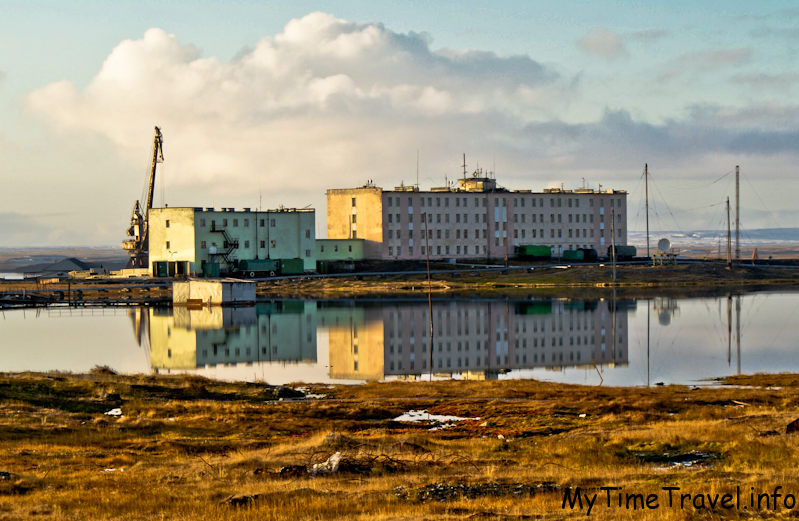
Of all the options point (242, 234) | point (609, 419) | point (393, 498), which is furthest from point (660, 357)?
point (242, 234)

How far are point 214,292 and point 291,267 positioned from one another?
2045 centimetres

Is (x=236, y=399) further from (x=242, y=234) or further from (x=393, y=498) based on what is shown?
(x=242, y=234)

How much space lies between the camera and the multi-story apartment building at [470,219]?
127 m

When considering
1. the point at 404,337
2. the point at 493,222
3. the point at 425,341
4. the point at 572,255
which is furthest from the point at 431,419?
the point at 572,255

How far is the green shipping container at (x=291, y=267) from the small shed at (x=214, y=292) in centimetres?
1838

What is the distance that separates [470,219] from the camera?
13175 cm

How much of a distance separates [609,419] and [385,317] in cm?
4814

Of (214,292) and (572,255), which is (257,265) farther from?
(572,255)

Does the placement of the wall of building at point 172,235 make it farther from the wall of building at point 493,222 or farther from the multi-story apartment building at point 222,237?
the wall of building at point 493,222

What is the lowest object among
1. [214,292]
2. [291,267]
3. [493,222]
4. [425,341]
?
[425,341]

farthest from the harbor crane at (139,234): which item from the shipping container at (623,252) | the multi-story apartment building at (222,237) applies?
the shipping container at (623,252)

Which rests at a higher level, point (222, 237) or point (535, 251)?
point (222, 237)

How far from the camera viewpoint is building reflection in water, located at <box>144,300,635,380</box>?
51469mm

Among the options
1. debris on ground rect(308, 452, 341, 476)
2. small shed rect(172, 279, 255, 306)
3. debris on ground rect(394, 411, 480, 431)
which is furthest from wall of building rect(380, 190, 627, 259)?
debris on ground rect(308, 452, 341, 476)
